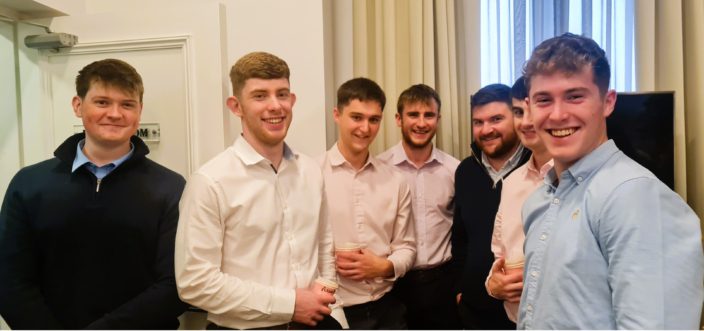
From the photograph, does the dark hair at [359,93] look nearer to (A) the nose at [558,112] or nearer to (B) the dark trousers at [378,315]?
(B) the dark trousers at [378,315]

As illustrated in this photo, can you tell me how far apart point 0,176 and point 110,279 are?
1116 mm

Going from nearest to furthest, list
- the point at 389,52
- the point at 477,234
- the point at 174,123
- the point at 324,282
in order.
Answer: the point at 324,282 → the point at 477,234 → the point at 174,123 → the point at 389,52

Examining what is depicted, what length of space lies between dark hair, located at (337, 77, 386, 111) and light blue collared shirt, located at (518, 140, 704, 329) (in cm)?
111

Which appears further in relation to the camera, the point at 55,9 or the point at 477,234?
the point at 55,9

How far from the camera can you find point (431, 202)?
224 centimetres

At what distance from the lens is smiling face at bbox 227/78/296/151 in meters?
1.60

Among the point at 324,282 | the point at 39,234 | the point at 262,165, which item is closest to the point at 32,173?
the point at 39,234

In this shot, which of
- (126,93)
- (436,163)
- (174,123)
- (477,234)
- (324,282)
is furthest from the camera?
(436,163)

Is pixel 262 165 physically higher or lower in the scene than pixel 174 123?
lower

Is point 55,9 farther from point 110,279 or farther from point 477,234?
point 477,234

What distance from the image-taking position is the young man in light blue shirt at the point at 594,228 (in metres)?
0.87

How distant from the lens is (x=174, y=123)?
2.13 meters

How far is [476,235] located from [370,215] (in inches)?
17.8

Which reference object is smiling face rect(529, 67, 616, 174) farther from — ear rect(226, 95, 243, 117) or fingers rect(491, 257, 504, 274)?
ear rect(226, 95, 243, 117)
